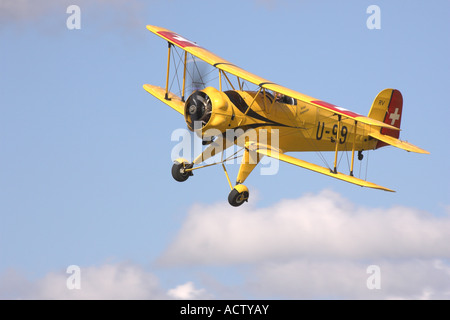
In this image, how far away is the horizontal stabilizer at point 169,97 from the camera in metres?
26.5

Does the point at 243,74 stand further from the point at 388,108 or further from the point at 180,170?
the point at 388,108

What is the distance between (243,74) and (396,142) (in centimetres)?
582

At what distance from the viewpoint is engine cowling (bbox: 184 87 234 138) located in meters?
23.3

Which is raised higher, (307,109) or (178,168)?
(307,109)

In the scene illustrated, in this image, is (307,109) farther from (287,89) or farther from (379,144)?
(379,144)

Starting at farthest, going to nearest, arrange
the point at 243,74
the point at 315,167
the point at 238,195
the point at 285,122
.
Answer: the point at 285,122 → the point at 243,74 → the point at 238,195 → the point at 315,167

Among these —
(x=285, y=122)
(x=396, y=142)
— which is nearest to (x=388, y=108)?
(x=396, y=142)

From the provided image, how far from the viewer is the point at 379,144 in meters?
28.9

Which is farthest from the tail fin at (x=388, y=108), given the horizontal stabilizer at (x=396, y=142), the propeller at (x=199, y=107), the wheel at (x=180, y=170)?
the propeller at (x=199, y=107)

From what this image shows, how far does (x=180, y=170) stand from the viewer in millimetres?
25219

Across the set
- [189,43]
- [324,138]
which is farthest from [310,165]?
[189,43]

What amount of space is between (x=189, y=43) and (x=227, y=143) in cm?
419

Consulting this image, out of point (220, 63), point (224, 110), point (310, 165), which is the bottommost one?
point (310, 165)

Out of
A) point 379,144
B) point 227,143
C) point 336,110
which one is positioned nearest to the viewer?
point 336,110
